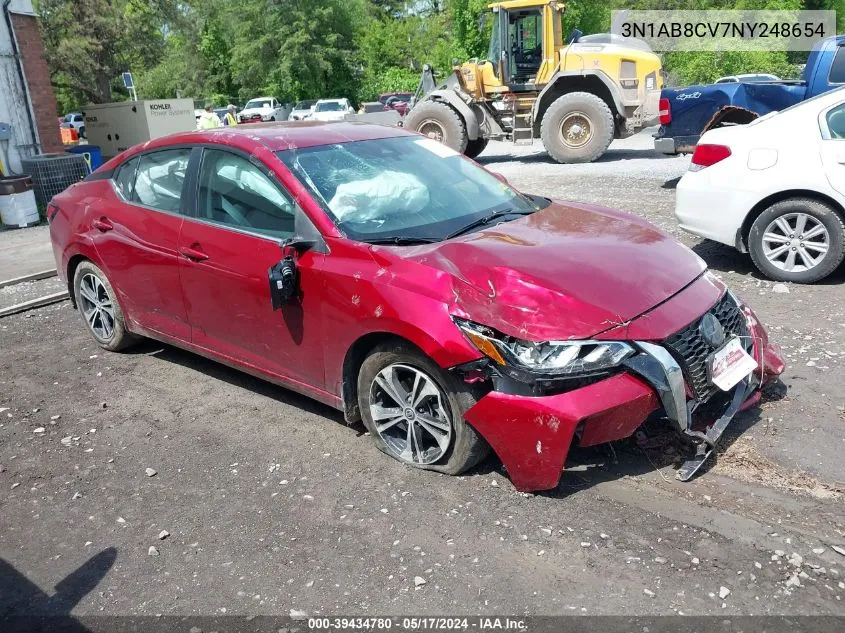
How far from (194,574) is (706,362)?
2.45 m

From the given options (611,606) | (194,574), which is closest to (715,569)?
(611,606)

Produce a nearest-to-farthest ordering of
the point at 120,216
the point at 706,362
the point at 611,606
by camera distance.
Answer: the point at 611,606 < the point at 706,362 < the point at 120,216

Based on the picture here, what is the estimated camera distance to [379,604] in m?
2.81

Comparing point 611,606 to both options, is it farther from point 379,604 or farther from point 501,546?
point 379,604

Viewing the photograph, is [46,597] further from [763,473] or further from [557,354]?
[763,473]

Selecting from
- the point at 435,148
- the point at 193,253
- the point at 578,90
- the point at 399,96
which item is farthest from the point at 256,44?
the point at 193,253

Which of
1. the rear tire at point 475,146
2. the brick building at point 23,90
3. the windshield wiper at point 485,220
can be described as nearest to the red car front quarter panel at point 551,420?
the windshield wiper at point 485,220

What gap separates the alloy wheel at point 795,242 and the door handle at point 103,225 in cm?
514

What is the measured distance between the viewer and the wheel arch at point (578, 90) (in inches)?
575

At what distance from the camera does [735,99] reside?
11172mm

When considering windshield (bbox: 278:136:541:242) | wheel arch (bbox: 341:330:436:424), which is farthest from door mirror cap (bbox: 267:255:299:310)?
wheel arch (bbox: 341:330:436:424)

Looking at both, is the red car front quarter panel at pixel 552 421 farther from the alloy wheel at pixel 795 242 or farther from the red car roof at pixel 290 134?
the alloy wheel at pixel 795 242

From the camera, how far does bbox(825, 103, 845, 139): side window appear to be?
5.87 meters

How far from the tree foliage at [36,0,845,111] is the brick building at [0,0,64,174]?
23.2m
